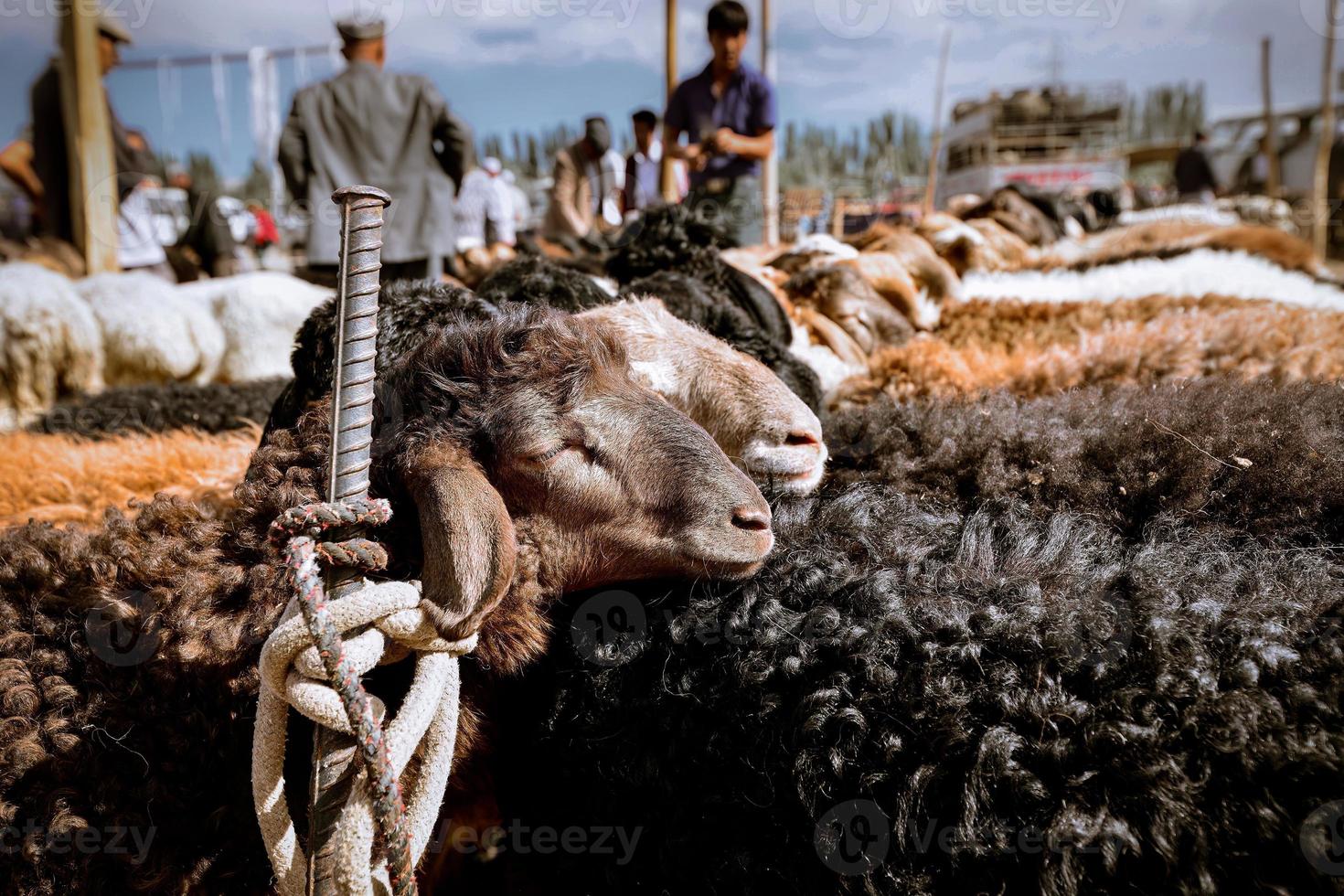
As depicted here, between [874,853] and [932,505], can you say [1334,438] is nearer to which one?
[932,505]

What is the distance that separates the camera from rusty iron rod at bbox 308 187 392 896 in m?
1.32

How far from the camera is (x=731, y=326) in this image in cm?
322

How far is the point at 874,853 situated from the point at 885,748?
0.51 feet

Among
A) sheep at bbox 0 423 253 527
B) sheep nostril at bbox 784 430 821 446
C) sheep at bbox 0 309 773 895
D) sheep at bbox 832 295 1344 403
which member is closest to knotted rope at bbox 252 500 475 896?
sheep at bbox 0 309 773 895

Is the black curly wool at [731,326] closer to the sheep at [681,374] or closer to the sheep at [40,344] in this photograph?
the sheep at [681,374]

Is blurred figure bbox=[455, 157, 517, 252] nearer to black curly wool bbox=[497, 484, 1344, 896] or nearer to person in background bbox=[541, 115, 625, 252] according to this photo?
person in background bbox=[541, 115, 625, 252]

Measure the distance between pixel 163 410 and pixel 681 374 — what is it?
319 cm

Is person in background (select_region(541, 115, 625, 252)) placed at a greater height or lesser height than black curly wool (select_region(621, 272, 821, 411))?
greater

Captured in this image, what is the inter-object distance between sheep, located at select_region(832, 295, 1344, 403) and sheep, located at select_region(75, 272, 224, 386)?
14.5 feet

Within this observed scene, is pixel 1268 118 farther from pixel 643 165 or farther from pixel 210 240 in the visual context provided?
pixel 210 240

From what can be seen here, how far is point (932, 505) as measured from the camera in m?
1.99

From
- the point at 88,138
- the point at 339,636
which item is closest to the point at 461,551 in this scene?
the point at 339,636

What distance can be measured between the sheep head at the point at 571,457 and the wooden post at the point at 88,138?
5469 millimetres

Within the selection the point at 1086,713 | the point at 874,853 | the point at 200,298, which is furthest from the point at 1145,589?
the point at 200,298
